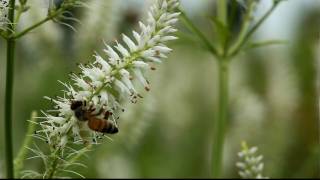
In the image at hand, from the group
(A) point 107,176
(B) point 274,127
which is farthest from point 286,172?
(A) point 107,176

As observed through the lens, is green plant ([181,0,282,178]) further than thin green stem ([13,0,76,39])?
Yes

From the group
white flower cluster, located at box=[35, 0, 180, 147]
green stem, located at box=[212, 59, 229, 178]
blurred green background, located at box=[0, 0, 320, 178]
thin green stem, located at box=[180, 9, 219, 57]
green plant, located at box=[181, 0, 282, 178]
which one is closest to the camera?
white flower cluster, located at box=[35, 0, 180, 147]

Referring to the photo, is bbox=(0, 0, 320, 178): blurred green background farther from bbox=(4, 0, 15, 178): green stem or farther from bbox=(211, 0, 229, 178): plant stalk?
bbox=(4, 0, 15, 178): green stem

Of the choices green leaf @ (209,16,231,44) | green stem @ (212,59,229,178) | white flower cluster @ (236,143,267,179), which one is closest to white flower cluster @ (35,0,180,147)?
white flower cluster @ (236,143,267,179)

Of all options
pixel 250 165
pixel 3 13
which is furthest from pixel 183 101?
pixel 3 13

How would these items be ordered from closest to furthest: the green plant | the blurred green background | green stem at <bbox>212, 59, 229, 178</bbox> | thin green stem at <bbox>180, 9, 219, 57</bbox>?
1. thin green stem at <bbox>180, 9, 219, 57</bbox>
2. the green plant
3. green stem at <bbox>212, 59, 229, 178</bbox>
4. the blurred green background

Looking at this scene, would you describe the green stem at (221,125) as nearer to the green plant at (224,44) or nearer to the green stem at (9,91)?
A: the green plant at (224,44)

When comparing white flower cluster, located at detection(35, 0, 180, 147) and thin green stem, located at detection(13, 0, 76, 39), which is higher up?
thin green stem, located at detection(13, 0, 76, 39)

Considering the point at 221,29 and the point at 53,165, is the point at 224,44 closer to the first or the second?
the point at 221,29
